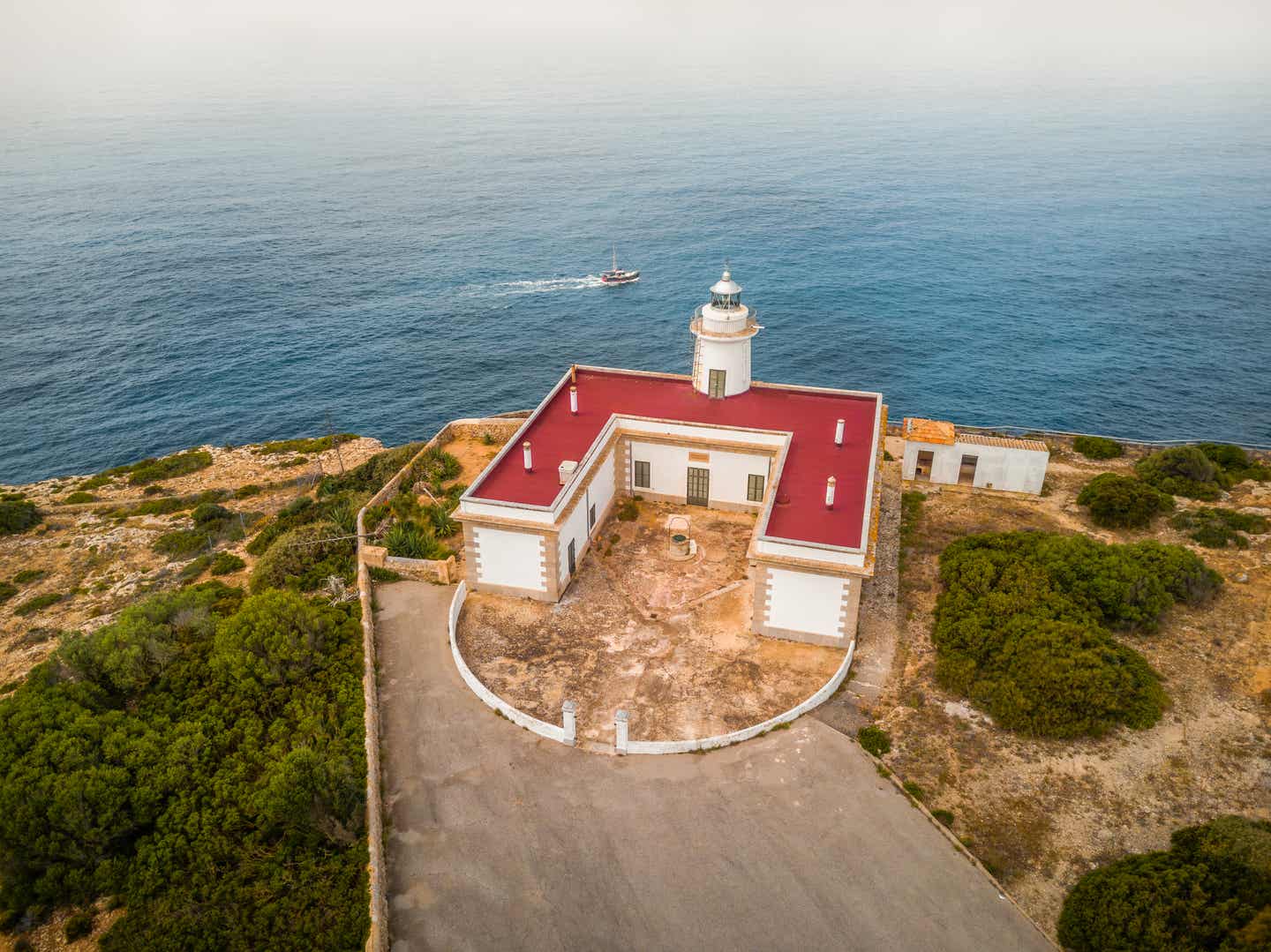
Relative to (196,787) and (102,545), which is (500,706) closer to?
(196,787)

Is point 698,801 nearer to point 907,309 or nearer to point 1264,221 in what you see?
point 907,309

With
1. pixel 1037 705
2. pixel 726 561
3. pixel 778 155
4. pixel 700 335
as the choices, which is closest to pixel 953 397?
pixel 700 335

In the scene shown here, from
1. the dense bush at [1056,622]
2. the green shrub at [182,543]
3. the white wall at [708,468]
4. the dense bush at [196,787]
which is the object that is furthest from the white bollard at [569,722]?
the green shrub at [182,543]

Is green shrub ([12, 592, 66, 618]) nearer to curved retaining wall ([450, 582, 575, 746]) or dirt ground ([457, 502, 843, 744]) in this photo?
curved retaining wall ([450, 582, 575, 746])

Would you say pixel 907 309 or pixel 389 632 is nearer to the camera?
pixel 389 632

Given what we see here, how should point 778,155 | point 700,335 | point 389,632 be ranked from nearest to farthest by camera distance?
1. point 389,632
2. point 700,335
3. point 778,155

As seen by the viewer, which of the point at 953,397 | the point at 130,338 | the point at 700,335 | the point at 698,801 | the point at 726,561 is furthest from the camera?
the point at 130,338
